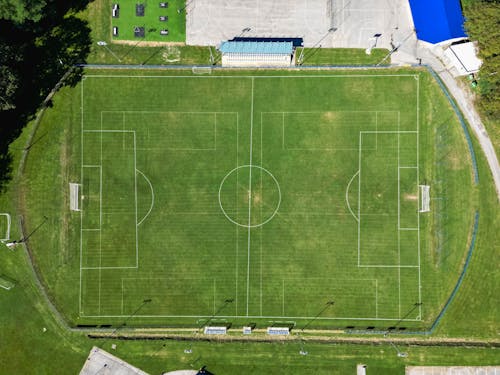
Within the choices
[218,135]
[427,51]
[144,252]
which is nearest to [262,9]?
[218,135]

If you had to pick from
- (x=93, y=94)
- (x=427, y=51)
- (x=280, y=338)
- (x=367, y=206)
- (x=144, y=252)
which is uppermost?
(x=427, y=51)

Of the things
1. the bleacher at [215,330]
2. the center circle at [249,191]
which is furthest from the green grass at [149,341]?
the center circle at [249,191]

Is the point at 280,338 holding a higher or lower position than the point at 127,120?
lower

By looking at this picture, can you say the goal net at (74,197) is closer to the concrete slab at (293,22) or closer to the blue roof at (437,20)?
the concrete slab at (293,22)

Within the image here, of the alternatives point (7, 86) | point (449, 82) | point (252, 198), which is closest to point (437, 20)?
point (449, 82)

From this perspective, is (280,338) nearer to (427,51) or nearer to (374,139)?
(374,139)

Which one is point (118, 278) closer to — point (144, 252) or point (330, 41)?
point (144, 252)

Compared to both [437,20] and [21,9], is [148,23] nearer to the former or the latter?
[21,9]
